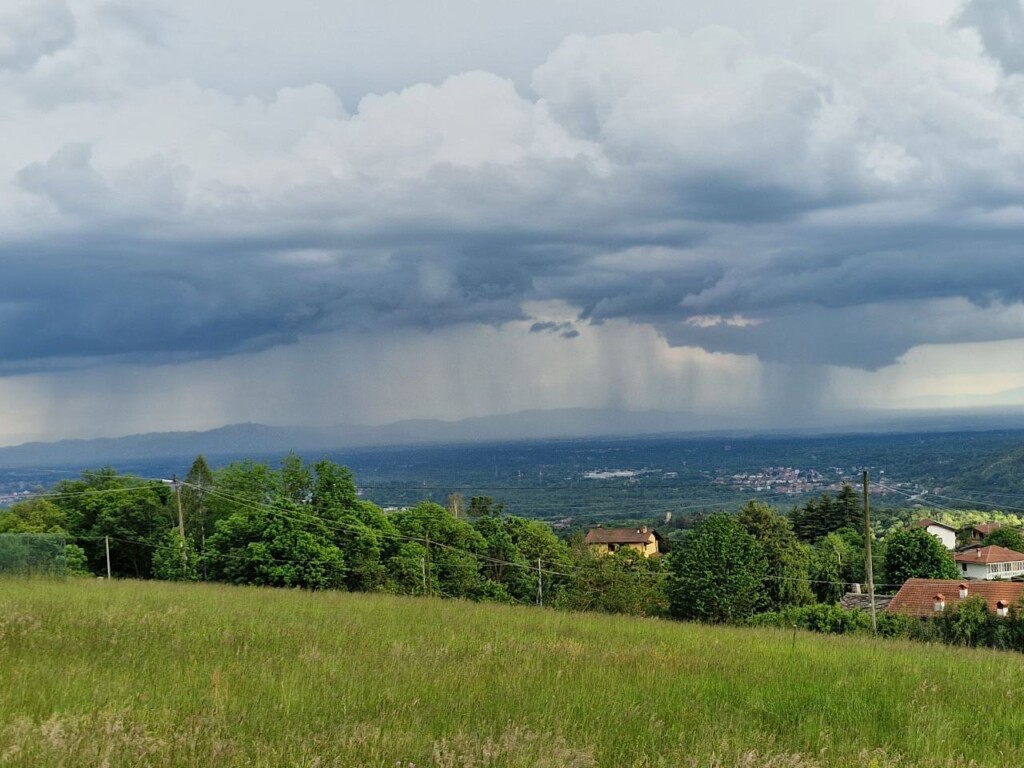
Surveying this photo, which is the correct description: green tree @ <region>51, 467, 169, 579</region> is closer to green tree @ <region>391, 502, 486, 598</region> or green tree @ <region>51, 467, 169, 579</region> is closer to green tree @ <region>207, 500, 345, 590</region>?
green tree @ <region>207, 500, 345, 590</region>

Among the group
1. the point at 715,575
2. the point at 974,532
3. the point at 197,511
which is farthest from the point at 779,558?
the point at 974,532

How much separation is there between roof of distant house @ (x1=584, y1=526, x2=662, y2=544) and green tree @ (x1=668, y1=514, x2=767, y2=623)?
9351 cm

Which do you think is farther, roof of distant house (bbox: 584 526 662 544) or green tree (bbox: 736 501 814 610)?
roof of distant house (bbox: 584 526 662 544)

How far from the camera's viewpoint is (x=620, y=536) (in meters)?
162

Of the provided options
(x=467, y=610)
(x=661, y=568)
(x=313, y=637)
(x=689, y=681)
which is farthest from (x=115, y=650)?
(x=661, y=568)

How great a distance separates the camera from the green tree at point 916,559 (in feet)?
274

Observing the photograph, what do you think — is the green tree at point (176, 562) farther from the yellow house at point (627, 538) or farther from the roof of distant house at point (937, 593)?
the yellow house at point (627, 538)

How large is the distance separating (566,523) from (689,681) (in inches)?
7589

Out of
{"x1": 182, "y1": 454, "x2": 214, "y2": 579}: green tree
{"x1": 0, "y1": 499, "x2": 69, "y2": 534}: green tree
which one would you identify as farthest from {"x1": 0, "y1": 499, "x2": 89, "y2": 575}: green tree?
{"x1": 182, "y1": 454, "x2": 214, "y2": 579}: green tree

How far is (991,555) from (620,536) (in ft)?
204

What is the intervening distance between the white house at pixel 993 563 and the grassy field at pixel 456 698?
395 feet

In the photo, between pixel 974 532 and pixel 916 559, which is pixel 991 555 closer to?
pixel 916 559

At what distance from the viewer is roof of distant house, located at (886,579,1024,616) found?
65719mm

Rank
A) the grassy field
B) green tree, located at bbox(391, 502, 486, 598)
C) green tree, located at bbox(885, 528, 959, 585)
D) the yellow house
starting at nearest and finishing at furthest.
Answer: the grassy field → green tree, located at bbox(391, 502, 486, 598) → green tree, located at bbox(885, 528, 959, 585) → the yellow house
